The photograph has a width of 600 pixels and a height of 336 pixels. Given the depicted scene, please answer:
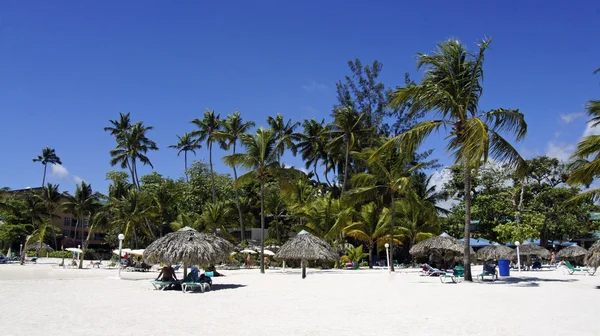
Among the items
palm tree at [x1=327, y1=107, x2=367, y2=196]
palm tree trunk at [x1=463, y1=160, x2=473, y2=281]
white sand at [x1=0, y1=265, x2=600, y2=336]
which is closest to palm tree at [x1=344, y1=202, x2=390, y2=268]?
palm tree at [x1=327, y1=107, x2=367, y2=196]

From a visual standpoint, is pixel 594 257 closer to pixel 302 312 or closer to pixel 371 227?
pixel 302 312

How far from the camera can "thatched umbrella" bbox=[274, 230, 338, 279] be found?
2139 cm

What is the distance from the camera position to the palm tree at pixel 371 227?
3320cm

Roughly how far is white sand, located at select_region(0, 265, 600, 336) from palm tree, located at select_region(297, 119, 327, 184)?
29757mm

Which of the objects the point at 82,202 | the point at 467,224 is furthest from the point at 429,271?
the point at 82,202

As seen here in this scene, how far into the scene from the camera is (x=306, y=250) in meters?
A: 21.6

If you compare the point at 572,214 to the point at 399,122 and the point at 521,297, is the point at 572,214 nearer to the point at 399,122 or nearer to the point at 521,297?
the point at 399,122

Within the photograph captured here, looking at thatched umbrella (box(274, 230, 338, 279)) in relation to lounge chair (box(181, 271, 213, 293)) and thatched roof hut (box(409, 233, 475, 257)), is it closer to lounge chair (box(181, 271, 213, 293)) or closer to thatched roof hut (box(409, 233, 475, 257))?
thatched roof hut (box(409, 233, 475, 257))

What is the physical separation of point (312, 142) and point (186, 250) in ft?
99.7

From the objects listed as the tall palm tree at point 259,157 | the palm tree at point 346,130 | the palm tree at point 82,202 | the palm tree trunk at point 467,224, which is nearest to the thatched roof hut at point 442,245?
the palm tree trunk at point 467,224

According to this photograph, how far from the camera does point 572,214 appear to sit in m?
39.3

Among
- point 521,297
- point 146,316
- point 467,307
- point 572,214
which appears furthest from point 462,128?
point 572,214

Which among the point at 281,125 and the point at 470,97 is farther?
the point at 281,125

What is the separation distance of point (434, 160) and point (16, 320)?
37290 millimetres
